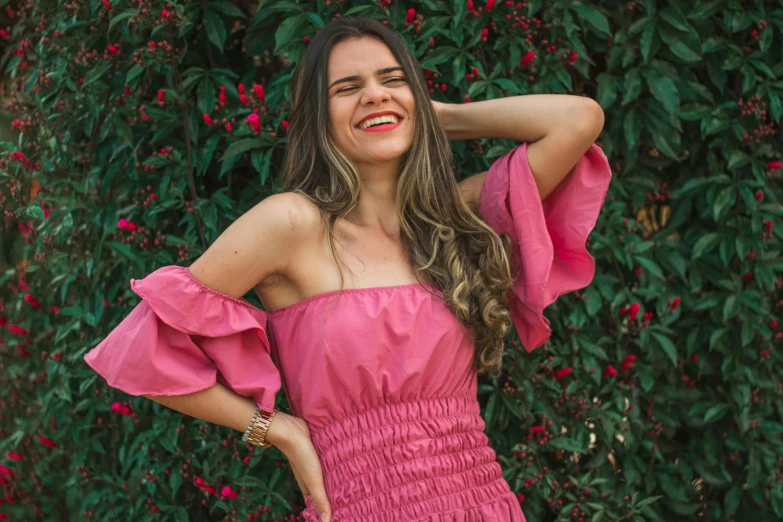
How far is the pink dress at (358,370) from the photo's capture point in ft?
5.95

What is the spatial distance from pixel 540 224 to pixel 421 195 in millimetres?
292

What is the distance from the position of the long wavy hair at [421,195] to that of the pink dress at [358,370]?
5 cm

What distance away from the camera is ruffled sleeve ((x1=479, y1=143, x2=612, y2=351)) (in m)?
2.04

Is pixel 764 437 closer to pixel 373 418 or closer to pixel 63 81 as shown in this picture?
pixel 373 418

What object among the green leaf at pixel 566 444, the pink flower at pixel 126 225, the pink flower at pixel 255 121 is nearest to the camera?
the pink flower at pixel 255 121

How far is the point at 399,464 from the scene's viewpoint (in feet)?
6.20

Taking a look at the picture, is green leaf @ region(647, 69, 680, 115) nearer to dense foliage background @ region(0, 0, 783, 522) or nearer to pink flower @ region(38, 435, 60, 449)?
dense foliage background @ region(0, 0, 783, 522)

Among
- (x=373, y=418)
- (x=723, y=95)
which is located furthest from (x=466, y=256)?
(x=723, y=95)

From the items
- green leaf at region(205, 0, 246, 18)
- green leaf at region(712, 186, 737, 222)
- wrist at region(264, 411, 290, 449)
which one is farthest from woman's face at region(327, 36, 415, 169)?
green leaf at region(712, 186, 737, 222)

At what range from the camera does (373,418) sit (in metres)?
1.92

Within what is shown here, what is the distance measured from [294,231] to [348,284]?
172 mm

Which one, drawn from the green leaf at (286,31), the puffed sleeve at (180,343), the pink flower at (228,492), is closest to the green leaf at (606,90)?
the green leaf at (286,31)

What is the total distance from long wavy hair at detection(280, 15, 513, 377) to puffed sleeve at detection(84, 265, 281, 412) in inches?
11.9

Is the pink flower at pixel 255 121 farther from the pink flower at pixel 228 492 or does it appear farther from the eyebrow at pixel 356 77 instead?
the pink flower at pixel 228 492
